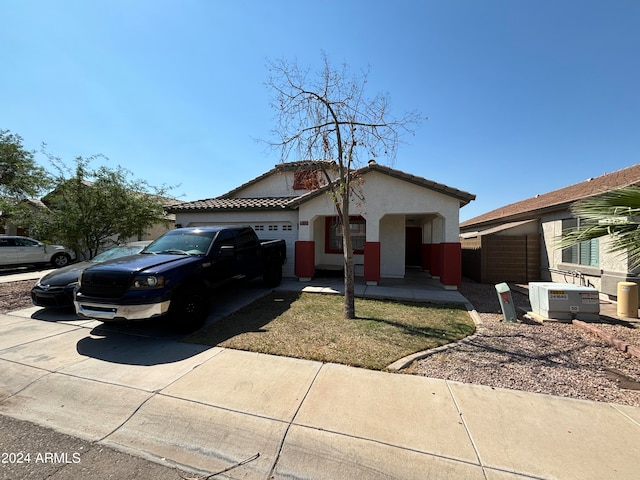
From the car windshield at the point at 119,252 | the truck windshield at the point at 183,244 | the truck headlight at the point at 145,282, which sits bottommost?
the truck headlight at the point at 145,282

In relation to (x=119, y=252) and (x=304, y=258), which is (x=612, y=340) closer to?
(x=304, y=258)

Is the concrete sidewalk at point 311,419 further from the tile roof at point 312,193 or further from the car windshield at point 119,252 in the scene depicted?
the tile roof at point 312,193

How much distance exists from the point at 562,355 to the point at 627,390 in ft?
3.33

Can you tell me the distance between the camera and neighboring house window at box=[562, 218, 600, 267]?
29.1 feet

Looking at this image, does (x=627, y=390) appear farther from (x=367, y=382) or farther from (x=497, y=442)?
(x=367, y=382)

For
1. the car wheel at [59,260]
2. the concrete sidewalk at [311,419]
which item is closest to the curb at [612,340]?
the concrete sidewalk at [311,419]

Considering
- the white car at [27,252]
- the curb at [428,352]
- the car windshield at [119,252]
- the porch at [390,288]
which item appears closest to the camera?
the curb at [428,352]

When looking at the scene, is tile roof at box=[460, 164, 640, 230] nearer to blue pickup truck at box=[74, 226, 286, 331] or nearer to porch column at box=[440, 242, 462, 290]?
porch column at box=[440, 242, 462, 290]

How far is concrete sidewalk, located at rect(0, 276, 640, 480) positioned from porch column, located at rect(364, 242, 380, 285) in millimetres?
6195

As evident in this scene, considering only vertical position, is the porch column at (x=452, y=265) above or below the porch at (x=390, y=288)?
above

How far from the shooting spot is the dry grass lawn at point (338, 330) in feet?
14.7

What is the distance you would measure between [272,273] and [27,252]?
13.7m

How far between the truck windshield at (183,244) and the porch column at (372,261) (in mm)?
5430

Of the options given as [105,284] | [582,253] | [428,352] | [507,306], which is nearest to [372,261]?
[507,306]
